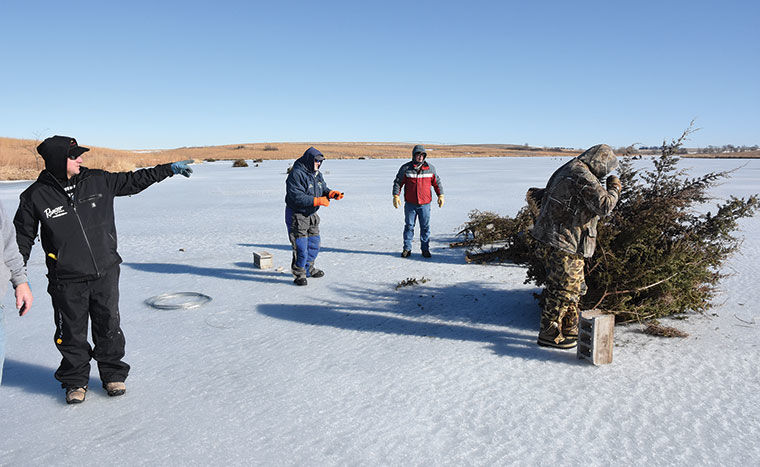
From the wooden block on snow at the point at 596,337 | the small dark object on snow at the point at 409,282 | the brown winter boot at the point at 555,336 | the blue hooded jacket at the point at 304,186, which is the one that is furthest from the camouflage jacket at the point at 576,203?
the blue hooded jacket at the point at 304,186

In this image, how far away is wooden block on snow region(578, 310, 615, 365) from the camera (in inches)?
158

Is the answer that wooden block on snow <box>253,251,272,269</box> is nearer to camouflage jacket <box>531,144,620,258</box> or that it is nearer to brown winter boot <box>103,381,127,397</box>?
brown winter boot <box>103,381,127,397</box>

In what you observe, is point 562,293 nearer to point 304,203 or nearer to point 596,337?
point 596,337

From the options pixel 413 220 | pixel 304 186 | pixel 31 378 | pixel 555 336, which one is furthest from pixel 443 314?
pixel 31 378

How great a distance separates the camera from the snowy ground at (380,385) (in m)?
3.03

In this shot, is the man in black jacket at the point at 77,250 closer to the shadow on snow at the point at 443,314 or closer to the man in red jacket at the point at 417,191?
the shadow on snow at the point at 443,314

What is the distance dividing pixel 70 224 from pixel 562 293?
12.8 feet

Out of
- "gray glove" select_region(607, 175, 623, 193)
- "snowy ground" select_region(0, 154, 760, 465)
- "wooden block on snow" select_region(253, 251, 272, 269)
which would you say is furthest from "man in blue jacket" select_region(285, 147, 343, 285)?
"gray glove" select_region(607, 175, 623, 193)

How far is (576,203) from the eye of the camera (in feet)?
13.6

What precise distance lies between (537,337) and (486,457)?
2.18 meters

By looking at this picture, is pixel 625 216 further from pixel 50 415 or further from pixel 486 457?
pixel 50 415

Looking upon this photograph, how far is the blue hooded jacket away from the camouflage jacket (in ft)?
10.4

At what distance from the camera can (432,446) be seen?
3.04 metres

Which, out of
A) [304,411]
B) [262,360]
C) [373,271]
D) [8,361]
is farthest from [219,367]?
[373,271]
